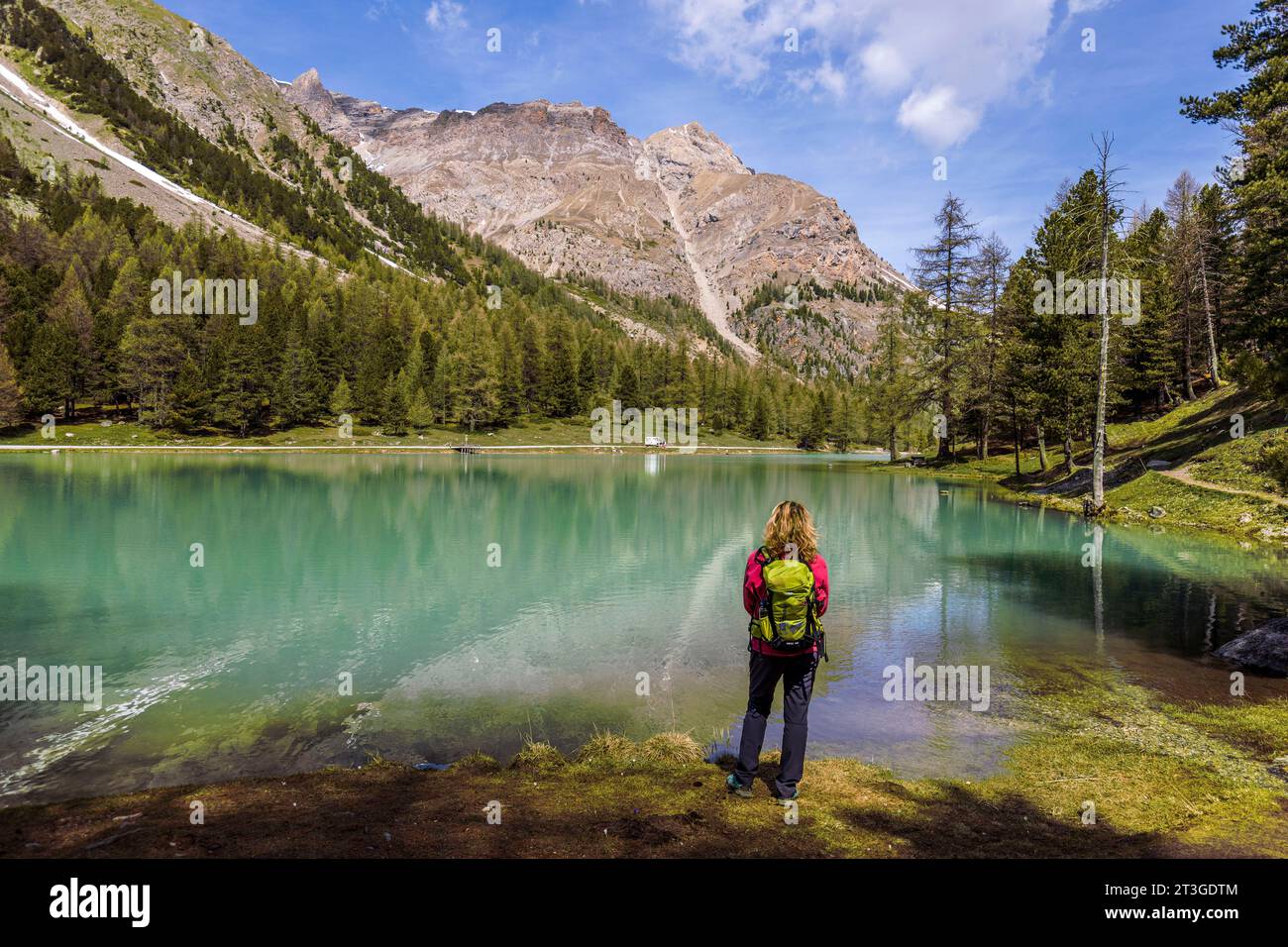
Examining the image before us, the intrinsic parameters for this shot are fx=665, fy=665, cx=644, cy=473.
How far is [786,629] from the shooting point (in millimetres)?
7566

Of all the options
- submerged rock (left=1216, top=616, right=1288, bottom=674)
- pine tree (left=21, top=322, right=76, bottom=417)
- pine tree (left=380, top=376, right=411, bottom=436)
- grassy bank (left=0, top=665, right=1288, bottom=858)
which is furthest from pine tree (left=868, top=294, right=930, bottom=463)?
pine tree (left=21, top=322, right=76, bottom=417)

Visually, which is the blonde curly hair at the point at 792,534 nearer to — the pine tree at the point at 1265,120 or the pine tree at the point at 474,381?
the pine tree at the point at 1265,120

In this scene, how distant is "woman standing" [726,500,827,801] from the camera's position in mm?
7566

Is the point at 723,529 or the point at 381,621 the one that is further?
the point at 723,529

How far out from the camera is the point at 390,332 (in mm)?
128125

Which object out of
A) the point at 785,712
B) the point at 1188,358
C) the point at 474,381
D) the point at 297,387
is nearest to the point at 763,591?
the point at 785,712

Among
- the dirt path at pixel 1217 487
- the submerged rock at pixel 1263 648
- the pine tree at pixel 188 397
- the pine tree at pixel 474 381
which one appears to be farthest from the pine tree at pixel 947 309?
the pine tree at pixel 188 397

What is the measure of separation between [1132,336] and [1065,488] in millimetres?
19934

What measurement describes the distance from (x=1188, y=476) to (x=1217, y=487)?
10.3ft
